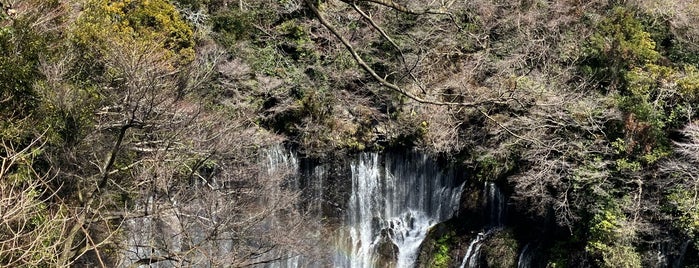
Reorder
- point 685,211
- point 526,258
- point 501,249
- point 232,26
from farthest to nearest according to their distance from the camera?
point 232,26
point 501,249
point 526,258
point 685,211

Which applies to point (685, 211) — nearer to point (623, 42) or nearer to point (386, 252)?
point (623, 42)

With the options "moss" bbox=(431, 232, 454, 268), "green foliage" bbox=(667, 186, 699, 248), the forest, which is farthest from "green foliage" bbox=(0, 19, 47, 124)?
"green foliage" bbox=(667, 186, 699, 248)

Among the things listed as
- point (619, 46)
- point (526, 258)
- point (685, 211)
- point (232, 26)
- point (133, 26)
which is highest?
point (232, 26)

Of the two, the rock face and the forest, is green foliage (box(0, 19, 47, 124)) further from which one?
the rock face

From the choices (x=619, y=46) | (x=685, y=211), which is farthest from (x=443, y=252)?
(x=619, y=46)

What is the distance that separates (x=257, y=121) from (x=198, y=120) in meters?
3.47

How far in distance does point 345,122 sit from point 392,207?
292cm

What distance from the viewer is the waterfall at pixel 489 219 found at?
14.2m

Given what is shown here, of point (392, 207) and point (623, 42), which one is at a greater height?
point (623, 42)

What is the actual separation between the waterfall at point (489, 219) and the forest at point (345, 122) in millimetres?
100

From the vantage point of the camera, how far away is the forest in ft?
28.4

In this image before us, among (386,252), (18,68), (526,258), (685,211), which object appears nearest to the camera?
(18,68)

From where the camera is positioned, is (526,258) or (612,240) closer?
(612,240)

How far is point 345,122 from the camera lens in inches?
609
